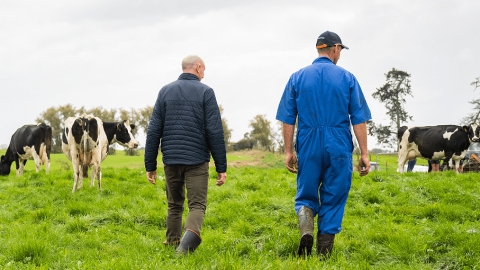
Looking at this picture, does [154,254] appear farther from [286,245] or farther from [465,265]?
[465,265]

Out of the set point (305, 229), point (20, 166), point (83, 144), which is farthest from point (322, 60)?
point (20, 166)

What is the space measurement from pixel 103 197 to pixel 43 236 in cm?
360

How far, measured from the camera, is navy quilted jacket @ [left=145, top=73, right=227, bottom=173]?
17.8 feet

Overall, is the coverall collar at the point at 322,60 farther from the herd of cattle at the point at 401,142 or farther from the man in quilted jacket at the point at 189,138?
the herd of cattle at the point at 401,142

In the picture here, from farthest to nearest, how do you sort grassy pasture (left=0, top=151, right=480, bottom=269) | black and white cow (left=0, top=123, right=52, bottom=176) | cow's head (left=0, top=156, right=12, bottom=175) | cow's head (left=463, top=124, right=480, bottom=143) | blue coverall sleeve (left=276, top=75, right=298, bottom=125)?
black and white cow (left=0, top=123, right=52, bottom=176)
cow's head (left=0, top=156, right=12, bottom=175)
cow's head (left=463, top=124, right=480, bottom=143)
grassy pasture (left=0, top=151, right=480, bottom=269)
blue coverall sleeve (left=276, top=75, right=298, bottom=125)

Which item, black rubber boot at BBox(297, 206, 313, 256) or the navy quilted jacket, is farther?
the navy quilted jacket

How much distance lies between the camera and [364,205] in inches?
361

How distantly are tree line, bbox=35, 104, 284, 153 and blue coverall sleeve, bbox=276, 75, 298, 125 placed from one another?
34.4 meters

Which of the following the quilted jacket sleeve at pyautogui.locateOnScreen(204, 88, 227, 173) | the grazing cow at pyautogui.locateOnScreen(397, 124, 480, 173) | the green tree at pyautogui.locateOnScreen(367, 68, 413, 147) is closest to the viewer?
the quilted jacket sleeve at pyautogui.locateOnScreen(204, 88, 227, 173)

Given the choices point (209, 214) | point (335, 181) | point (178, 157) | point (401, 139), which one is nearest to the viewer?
point (335, 181)

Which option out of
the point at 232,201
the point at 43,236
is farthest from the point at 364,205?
the point at 43,236

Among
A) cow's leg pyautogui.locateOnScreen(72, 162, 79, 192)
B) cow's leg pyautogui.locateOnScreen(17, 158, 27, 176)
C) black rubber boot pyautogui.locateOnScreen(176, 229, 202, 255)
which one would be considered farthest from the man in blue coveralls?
Answer: cow's leg pyautogui.locateOnScreen(17, 158, 27, 176)

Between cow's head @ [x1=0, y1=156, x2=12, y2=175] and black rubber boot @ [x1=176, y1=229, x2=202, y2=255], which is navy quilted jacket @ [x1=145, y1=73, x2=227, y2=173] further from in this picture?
cow's head @ [x1=0, y1=156, x2=12, y2=175]

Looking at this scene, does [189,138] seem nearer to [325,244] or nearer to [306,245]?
[306,245]
